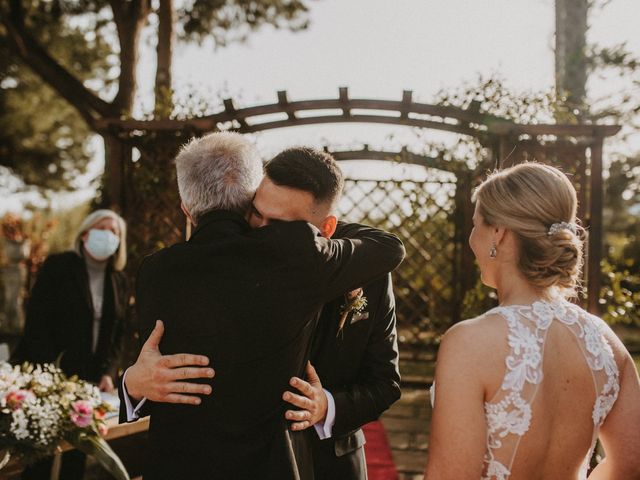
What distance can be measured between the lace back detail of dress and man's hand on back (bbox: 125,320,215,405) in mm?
706

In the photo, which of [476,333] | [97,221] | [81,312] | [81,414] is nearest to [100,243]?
[97,221]

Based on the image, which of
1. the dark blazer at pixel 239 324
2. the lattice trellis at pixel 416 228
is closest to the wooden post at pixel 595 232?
the lattice trellis at pixel 416 228

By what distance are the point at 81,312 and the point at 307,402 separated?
2.40 m

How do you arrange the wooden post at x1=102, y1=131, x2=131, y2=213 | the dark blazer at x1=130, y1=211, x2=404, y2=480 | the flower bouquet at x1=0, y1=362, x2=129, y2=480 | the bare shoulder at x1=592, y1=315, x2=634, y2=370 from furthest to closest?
1. the wooden post at x1=102, y1=131, x2=131, y2=213
2. the flower bouquet at x1=0, y1=362, x2=129, y2=480
3. the bare shoulder at x1=592, y1=315, x2=634, y2=370
4. the dark blazer at x1=130, y1=211, x2=404, y2=480

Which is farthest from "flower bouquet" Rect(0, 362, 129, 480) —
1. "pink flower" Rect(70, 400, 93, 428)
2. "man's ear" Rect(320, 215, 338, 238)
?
"man's ear" Rect(320, 215, 338, 238)

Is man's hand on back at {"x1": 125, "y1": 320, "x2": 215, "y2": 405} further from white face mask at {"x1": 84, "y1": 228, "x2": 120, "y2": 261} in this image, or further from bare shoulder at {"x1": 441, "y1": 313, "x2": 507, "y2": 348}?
white face mask at {"x1": 84, "y1": 228, "x2": 120, "y2": 261}

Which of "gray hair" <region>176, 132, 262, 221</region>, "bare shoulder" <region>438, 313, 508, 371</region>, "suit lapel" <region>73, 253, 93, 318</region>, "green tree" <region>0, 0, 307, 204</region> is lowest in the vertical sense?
"suit lapel" <region>73, 253, 93, 318</region>

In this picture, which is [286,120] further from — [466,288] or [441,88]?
[466,288]

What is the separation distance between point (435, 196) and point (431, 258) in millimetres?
1223

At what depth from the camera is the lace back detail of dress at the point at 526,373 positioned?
1.50 meters

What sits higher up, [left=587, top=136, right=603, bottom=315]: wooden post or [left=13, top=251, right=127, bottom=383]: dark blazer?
[left=587, top=136, right=603, bottom=315]: wooden post

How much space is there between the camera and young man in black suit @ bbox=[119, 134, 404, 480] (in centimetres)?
139

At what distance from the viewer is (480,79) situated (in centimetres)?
422

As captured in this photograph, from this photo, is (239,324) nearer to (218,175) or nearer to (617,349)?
(218,175)
